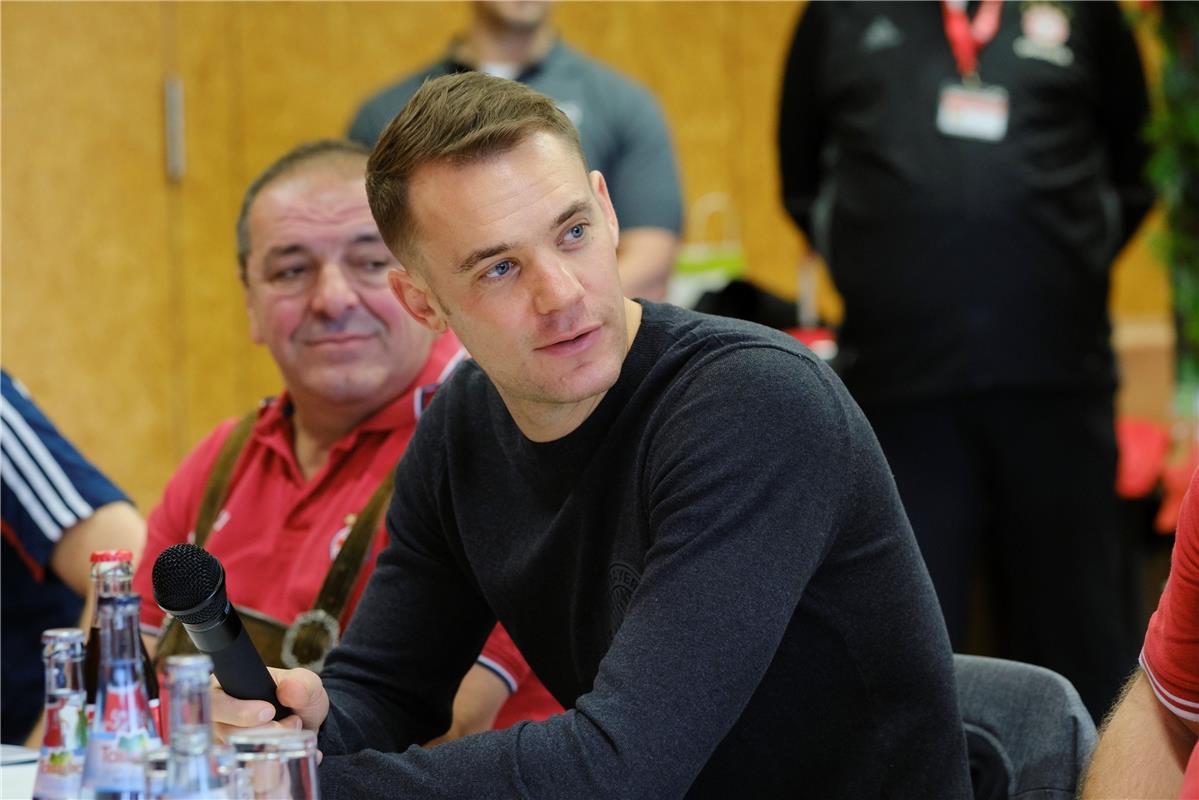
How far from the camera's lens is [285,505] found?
230 cm

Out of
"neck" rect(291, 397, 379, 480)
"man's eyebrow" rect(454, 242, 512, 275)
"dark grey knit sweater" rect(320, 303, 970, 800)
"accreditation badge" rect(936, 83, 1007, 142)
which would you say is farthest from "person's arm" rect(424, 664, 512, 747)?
"accreditation badge" rect(936, 83, 1007, 142)

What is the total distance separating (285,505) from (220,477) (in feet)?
0.46

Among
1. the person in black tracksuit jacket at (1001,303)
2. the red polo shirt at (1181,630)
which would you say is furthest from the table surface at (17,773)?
the person in black tracksuit jacket at (1001,303)

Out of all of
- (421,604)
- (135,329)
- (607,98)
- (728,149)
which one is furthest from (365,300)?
(728,149)

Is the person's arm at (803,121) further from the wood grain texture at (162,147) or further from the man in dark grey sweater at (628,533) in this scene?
the man in dark grey sweater at (628,533)

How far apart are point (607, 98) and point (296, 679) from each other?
8.19 ft

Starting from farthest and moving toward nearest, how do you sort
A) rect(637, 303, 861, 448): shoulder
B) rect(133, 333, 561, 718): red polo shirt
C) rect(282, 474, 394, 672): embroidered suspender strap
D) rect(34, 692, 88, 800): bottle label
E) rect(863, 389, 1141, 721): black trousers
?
rect(863, 389, 1141, 721): black trousers → rect(133, 333, 561, 718): red polo shirt → rect(282, 474, 394, 672): embroidered suspender strap → rect(637, 303, 861, 448): shoulder → rect(34, 692, 88, 800): bottle label

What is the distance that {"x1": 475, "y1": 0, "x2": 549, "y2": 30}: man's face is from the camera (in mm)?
3770

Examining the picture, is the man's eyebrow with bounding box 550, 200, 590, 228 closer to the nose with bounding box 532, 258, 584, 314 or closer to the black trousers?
the nose with bounding box 532, 258, 584, 314

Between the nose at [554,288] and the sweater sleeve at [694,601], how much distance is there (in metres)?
0.14

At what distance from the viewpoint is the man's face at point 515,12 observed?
3.77 m

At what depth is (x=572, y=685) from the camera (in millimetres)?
1757

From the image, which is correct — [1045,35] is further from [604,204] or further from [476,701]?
[476,701]

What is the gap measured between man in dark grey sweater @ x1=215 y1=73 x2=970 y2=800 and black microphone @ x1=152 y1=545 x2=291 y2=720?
0.23ft
